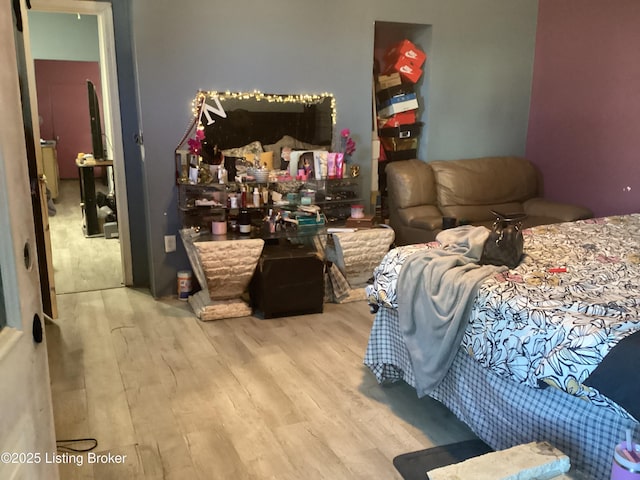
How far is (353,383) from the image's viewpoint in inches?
110

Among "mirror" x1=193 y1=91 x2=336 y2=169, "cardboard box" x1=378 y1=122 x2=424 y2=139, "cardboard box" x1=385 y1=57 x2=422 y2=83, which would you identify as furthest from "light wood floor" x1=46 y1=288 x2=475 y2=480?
"cardboard box" x1=385 y1=57 x2=422 y2=83

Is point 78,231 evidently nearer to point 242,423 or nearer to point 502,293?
point 242,423

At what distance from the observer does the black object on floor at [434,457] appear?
2088mm

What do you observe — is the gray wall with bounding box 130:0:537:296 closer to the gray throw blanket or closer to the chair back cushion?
the chair back cushion

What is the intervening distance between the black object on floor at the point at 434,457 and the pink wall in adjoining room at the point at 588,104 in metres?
3.08

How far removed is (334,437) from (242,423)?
0.43 m

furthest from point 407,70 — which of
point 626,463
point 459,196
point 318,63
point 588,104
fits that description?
point 626,463

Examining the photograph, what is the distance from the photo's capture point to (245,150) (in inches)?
159

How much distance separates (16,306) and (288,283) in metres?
2.62

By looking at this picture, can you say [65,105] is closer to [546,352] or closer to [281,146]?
[281,146]

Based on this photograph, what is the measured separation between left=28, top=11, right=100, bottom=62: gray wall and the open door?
21.8 ft

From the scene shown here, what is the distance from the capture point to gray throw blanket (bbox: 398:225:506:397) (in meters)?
2.19

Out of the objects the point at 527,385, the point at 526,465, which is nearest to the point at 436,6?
the point at 527,385

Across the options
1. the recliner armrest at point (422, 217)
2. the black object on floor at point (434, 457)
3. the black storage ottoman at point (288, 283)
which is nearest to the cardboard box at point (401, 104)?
the recliner armrest at point (422, 217)
